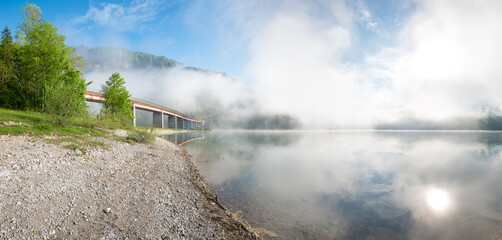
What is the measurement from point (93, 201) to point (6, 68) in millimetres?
40075

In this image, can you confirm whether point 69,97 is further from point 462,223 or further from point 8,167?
point 462,223

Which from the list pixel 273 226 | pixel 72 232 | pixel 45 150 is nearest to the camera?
pixel 72 232

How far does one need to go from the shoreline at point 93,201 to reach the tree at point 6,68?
89.8ft

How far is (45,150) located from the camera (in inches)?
458

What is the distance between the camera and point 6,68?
30.5 metres

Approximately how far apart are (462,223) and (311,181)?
9.09m

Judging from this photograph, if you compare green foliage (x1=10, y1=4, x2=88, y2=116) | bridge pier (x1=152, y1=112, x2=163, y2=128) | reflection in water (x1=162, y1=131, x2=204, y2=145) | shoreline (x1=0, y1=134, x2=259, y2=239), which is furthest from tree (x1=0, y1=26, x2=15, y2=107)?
bridge pier (x1=152, y1=112, x2=163, y2=128)

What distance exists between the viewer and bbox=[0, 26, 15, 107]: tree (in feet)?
96.6

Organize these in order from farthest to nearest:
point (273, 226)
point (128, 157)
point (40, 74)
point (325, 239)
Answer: point (40, 74) → point (128, 157) → point (273, 226) → point (325, 239)

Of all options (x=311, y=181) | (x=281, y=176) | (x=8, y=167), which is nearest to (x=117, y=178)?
(x=8, y=167)

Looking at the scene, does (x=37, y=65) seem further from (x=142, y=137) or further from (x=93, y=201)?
(x=93, y=201)

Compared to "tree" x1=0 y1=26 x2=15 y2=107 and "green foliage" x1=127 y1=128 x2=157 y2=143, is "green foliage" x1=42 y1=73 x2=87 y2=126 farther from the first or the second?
"tree" x1=0 y1=26 x2=15 y2=107

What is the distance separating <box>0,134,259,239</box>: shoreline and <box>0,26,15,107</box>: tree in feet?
89.8

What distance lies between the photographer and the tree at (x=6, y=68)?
1159 inches
